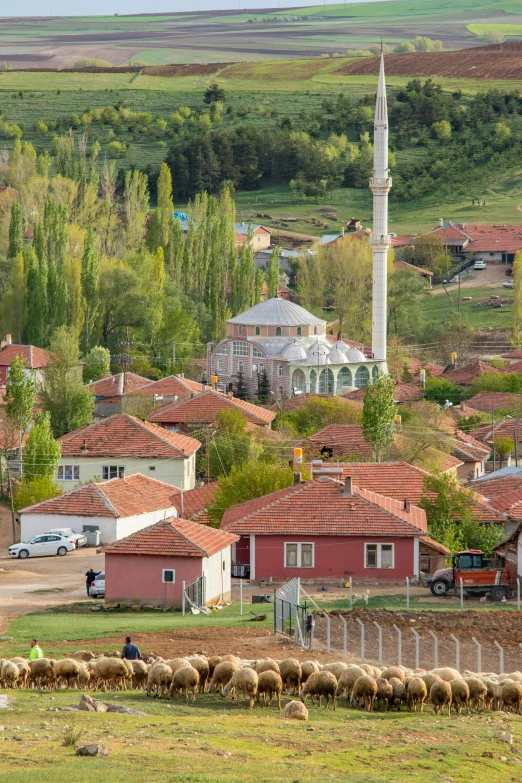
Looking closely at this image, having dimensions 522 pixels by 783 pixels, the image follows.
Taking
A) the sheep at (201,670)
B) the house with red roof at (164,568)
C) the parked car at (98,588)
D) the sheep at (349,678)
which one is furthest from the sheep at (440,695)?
the parked car at (98,588)

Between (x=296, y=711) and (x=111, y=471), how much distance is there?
34922 mm

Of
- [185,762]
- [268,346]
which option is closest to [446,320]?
[268,346]

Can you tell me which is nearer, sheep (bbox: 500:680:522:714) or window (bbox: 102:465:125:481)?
sheep (bbox: 500:680:522:714)

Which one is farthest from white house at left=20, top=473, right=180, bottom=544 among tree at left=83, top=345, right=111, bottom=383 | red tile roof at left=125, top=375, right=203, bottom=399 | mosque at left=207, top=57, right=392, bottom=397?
tree at left=83, top=345, right=111, bottom=383

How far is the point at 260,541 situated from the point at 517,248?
248 ft

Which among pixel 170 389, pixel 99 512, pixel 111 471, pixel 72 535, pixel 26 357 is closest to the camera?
pixel 72 535

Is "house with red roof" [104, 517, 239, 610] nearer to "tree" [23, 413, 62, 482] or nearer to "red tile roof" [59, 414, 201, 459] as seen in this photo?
"tree" [23, 413, 62, 482]

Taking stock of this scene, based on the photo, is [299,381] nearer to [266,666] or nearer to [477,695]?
[266,666]

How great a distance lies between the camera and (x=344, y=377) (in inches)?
3142

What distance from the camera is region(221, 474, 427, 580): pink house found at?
41.7m

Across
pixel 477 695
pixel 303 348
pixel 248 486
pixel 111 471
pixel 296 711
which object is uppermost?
pixel 303 348

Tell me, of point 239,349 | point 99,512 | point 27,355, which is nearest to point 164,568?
point 99,512

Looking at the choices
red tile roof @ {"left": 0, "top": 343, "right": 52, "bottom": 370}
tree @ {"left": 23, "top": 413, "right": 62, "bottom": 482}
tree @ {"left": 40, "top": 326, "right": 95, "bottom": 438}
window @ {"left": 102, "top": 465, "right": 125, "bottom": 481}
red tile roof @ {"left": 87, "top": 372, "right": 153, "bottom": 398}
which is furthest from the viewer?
red tile roof @ {"left": 0, "top": 343, "right": 52, "bottom": 370}

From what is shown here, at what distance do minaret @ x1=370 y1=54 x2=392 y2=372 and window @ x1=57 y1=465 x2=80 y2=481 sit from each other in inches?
1075
